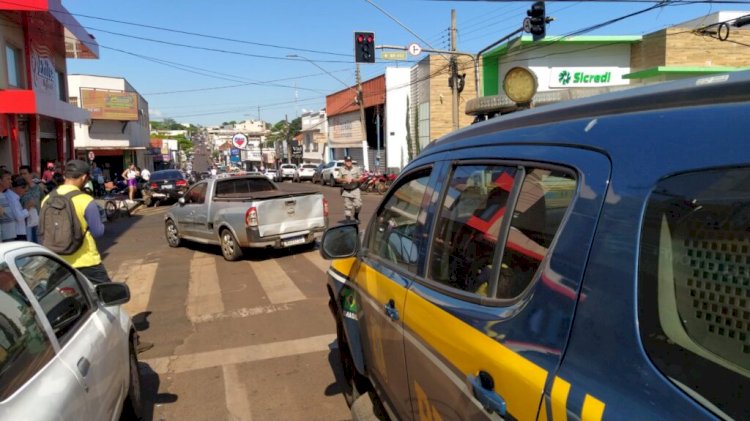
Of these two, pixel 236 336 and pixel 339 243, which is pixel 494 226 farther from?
pixel 236 336

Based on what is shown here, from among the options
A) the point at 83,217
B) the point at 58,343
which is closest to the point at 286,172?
the point at 83,217

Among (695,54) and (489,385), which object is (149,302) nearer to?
(489,385)

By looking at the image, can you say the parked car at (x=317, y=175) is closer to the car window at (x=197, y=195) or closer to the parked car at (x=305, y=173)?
the parked car at (x=305, y=173)

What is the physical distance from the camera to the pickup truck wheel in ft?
31.9

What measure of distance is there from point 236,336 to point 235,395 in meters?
1.49

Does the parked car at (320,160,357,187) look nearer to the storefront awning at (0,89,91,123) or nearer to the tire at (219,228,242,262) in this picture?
the storefront awning at (0,89,91,123)

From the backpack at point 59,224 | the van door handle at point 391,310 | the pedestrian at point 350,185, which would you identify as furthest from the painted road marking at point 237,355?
the pedestrian at point 350,185

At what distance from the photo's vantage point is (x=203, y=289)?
7859 millimetres

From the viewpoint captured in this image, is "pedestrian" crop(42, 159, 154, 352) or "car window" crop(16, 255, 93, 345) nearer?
"car window" crop(16, 255, 93, 345)

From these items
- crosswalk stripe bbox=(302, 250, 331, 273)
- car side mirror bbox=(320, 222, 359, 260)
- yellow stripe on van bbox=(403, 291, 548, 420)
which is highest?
car side mirror bbox=(320, 222, 359, 260)

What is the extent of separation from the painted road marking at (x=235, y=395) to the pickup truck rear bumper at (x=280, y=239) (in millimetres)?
4724

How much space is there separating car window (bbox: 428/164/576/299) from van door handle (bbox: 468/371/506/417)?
0.90 ft

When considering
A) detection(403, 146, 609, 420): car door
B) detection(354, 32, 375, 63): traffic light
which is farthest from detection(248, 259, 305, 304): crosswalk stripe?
detection(354, 32, 375, 63): traffic light

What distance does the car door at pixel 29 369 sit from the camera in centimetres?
192
